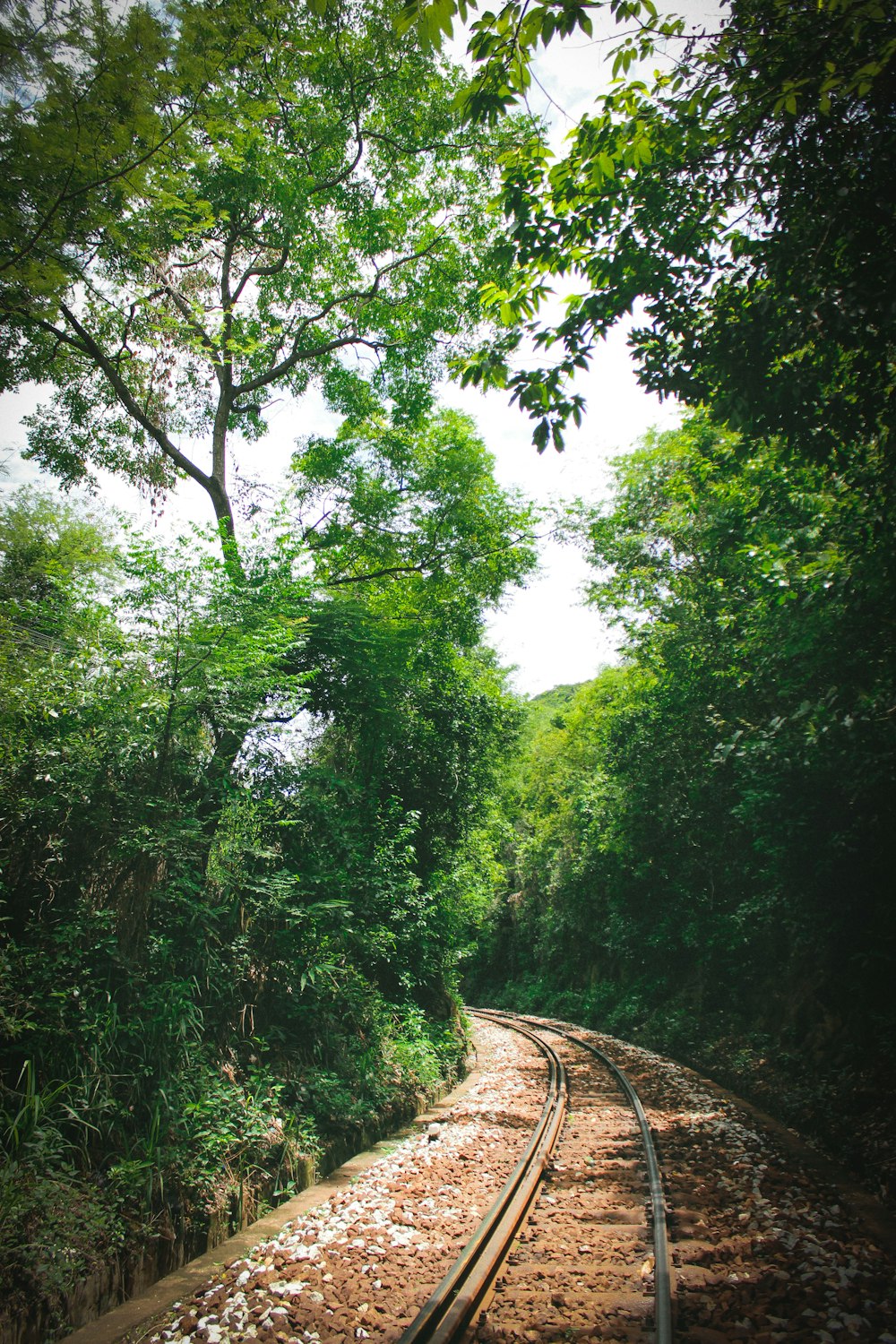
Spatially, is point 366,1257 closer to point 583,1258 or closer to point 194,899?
point 583,1258

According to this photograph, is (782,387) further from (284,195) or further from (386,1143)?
(386,1143)

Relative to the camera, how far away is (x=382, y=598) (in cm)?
1240

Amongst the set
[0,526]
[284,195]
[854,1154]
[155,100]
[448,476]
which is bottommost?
[854,1154]

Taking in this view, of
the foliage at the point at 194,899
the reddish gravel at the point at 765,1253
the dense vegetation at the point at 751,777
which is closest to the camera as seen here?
the reddish gravel at the point at 765,1253

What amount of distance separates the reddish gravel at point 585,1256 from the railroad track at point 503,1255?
0.30 feet

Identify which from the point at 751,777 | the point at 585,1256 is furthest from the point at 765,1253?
the point at 751,777

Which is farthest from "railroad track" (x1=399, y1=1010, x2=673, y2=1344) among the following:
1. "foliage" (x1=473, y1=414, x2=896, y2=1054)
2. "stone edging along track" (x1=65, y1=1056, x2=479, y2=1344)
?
"foliage" (x1=473, y1=414, x2=896, y2=1054)

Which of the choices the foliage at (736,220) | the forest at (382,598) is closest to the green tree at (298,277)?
the forest at (382,598)

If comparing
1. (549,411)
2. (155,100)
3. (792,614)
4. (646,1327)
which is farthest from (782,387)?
(646,1327)

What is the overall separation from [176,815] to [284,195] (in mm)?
8653

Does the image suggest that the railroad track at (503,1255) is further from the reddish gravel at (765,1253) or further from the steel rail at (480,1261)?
the reddish gravel at (765,1253)

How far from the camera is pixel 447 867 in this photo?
530 inches

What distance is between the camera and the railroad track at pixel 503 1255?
3.39 metres

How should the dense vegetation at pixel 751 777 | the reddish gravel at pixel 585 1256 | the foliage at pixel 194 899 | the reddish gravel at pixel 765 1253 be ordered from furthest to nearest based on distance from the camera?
→ the dense vegetation at pixel 751 777
the foliage at pixel 194 899
the reddish gravel at pixel 585 1256
the reddish gravel at pixel 765 1253
